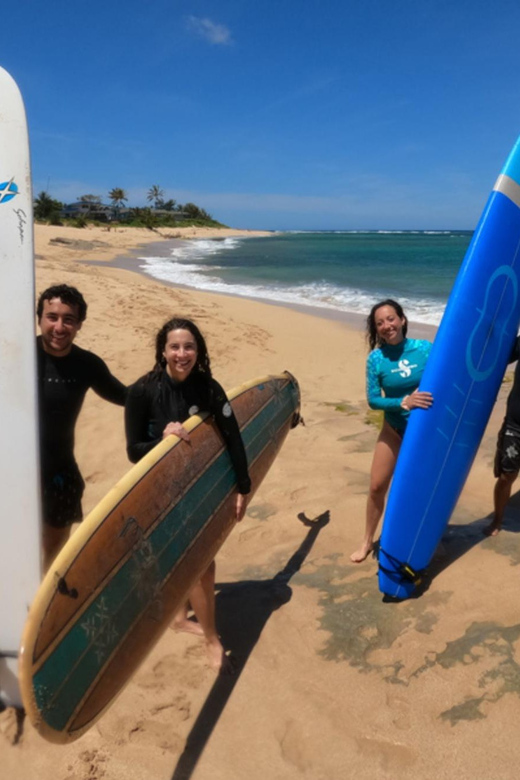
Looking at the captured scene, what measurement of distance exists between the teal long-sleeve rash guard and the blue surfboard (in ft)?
0.23

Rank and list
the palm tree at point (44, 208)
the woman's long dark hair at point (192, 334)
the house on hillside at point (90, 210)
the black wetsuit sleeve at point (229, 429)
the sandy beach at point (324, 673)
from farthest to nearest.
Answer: the house on hillside at point (90, 210)
the palm tree at point (44, 208)
the black wetsuit sleeve at point (229, 429)
the woman's long dark hair at point (192, 334)
the sandy beach at point (324, 673)

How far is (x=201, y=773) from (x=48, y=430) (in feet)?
4.63

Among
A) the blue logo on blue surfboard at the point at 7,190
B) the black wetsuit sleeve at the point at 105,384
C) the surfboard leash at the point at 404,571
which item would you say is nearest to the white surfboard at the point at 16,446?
the blue logo on blue surfboard at the point at 7,190

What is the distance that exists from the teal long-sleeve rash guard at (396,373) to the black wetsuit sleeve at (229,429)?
0.80 metres

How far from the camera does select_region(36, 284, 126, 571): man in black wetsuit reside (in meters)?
2.25

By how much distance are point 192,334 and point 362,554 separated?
1.66 meters

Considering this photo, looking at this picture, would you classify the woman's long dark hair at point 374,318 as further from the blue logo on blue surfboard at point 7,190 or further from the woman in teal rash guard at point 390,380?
the blue logo on blue surfboard at point 7,190

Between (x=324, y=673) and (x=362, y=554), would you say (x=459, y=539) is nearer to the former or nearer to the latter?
(x=362, y=554)

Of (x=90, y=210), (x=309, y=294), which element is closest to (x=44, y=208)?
(x=90, y=210)

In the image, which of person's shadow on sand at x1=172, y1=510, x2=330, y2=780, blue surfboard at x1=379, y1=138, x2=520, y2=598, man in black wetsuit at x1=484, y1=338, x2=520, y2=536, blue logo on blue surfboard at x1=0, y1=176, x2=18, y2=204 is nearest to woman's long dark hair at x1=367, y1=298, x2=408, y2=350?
blue surfboard at x1=379, y1=138, x2=520, y2=598

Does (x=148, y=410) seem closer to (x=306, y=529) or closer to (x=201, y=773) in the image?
(x=201, y=773)

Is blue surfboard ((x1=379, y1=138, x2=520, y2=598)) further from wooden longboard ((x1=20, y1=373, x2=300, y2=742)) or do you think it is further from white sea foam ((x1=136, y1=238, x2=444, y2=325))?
white sea foam ((x1=136, y1=238, x2=444, y2=325))

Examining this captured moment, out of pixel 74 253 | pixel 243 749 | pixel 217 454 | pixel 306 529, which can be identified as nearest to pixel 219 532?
pixel 217 454

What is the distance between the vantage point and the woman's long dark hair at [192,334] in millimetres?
2240
